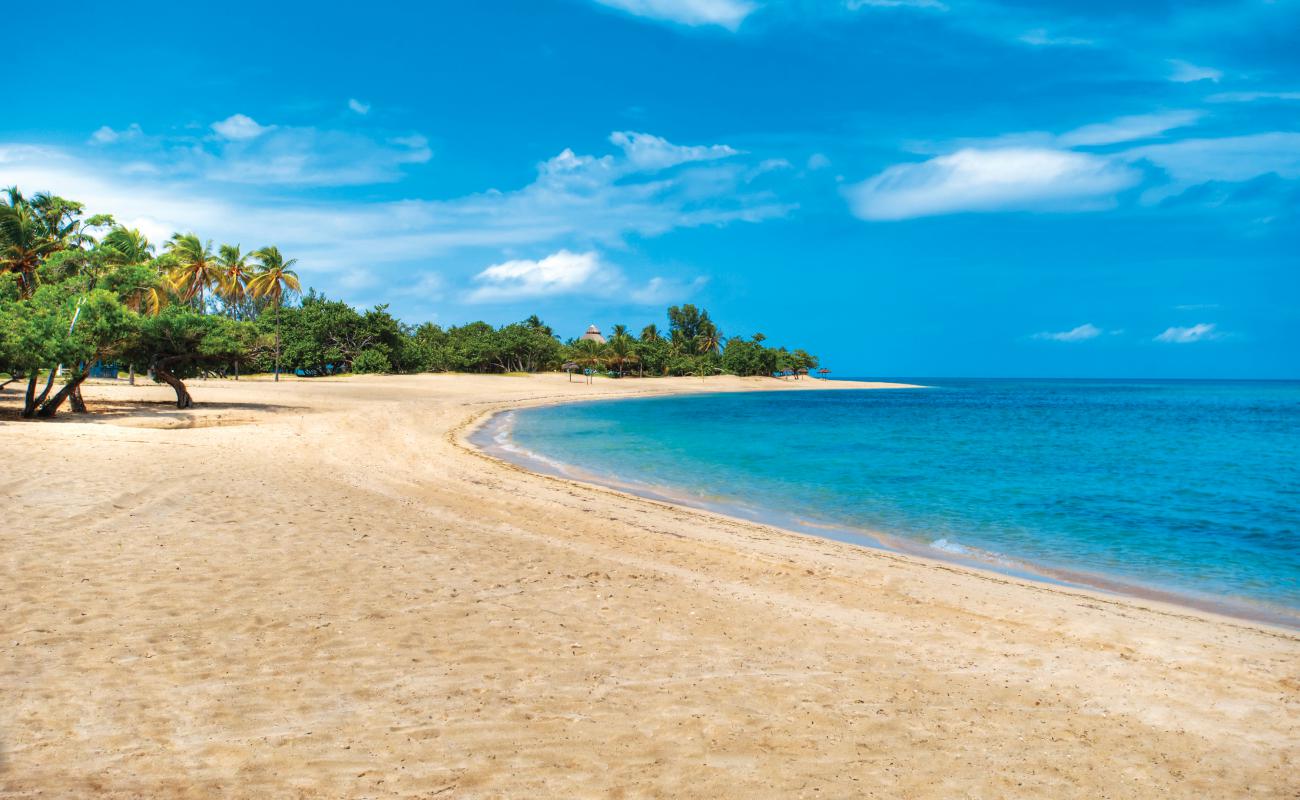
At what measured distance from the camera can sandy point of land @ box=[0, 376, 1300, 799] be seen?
4188mm

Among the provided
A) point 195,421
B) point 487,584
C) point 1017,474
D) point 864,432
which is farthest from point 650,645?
point 864,432

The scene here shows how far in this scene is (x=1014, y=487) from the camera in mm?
20141

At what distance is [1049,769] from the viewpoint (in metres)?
4.54

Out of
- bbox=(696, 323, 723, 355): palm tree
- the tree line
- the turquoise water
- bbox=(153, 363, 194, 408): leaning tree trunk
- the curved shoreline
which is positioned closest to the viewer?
the curved shoreline

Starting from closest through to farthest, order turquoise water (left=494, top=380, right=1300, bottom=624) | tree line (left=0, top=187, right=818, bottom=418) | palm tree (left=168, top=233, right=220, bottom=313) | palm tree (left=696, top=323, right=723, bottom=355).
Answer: turquoise water (left=494, top=380, right=1300, bottom=624), tree line (left=0, top=187, right=818, bottom=418), palm tree (left=168, top=233, right=220, bottom=313), palm tree (left=696, top=323, right=723, bottom=355)

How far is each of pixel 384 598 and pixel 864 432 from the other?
1294 inches

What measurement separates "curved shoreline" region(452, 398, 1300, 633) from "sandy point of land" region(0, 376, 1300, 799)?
0.53 m

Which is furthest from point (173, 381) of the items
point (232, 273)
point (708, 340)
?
point (708, 340)

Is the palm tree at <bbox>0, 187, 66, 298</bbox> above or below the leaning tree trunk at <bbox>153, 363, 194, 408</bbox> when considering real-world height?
above

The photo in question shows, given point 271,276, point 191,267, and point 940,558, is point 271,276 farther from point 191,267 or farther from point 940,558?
point 940,558

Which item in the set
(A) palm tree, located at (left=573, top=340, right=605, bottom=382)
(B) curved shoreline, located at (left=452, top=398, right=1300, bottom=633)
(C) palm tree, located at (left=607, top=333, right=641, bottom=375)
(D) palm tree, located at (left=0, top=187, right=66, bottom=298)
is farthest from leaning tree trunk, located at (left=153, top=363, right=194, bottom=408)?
(C) palm tree, located at (left=607, top=333, right=641, bottom=375)

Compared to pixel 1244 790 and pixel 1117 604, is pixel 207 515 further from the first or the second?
pixel 1117 604

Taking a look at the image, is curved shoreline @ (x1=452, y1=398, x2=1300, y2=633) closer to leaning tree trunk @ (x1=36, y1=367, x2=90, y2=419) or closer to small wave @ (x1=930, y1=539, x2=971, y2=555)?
small wave @ (x1=930, y1=539, x2=971, y2=555)

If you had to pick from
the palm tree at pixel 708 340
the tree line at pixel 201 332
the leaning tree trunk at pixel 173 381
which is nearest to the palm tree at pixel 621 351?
the tree line at pixel 201 332
